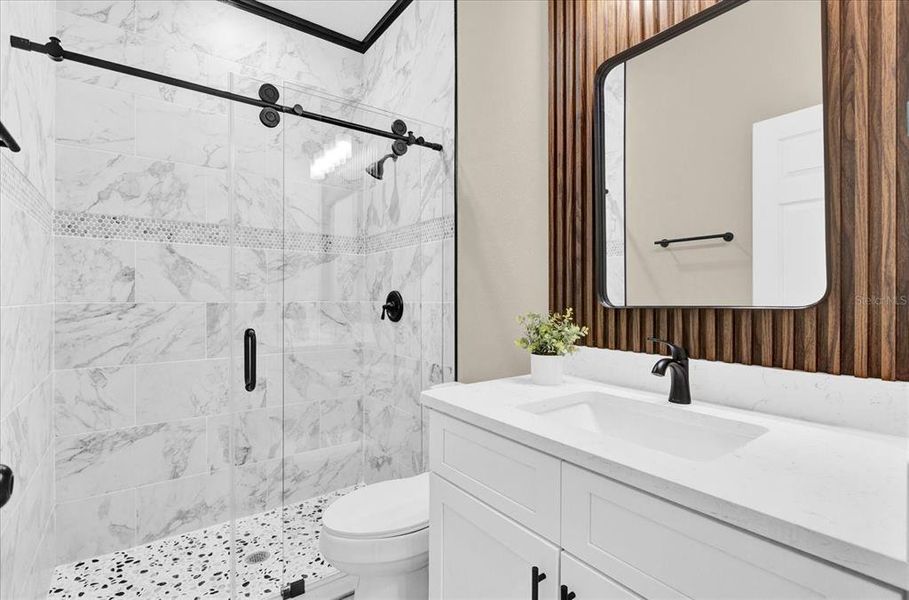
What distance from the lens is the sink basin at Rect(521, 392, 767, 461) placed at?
0.94m

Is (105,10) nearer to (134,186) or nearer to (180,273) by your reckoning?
(134,186)

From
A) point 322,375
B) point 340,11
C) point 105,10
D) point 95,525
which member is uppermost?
point 340,11

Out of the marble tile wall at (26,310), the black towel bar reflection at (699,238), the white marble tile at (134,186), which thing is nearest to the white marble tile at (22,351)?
the marble tile wall at (26,310)

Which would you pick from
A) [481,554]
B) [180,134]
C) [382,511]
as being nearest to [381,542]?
[382,511]

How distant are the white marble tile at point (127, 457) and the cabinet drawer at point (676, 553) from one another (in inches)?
73.9

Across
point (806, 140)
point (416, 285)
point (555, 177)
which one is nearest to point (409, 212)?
point (416, 285)

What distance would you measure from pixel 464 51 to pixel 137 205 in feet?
5.15

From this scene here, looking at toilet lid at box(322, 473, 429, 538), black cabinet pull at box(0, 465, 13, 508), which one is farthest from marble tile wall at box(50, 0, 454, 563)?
black cabinet pull at box(0, 465, 13, 508)

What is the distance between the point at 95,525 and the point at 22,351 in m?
1.02

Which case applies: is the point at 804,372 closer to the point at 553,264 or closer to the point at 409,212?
the point at 553,264

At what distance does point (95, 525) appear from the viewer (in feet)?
6.01

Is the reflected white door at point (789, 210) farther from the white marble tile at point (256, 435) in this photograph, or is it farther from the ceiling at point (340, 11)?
the ceiling at point (340, 11)

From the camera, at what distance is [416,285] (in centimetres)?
188

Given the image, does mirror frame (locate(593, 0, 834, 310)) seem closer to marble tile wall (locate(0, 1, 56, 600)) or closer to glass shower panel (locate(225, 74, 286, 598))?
glass shower panel (locate(225, 74, 286, 598))
